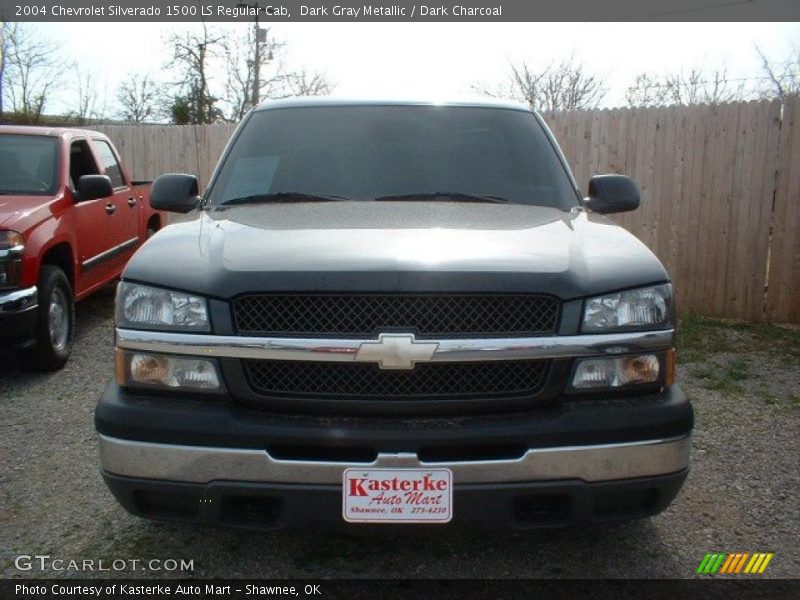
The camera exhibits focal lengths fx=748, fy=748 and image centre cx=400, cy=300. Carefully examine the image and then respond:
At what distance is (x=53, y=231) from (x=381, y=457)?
14.1 ft

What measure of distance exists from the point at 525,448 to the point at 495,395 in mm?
193

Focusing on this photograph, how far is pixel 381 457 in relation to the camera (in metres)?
2.30

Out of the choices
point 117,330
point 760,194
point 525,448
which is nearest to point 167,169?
point 760,194

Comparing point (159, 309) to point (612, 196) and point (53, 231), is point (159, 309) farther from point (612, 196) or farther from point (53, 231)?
point (53, 231)

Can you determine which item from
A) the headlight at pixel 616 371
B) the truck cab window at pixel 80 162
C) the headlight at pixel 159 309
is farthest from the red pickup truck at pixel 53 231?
the headlight at pixel 616 371

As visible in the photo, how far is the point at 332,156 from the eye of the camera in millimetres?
3736

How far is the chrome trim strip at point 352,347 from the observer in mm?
2352

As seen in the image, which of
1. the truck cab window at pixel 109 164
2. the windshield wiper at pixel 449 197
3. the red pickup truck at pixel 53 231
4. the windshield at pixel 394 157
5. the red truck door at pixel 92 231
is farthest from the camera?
the truck cab window at pixel 109 164

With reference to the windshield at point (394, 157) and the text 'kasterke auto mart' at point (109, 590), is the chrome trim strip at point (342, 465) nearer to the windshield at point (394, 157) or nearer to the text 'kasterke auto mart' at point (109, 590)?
the text 'kasterke auto mart' at point (109, 590)

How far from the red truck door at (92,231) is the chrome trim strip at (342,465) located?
4.25m

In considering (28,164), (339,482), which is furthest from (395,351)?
(28,164)

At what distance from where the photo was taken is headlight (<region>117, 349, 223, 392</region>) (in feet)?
7.97

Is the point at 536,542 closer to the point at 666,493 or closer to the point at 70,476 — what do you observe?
the point at 666,493

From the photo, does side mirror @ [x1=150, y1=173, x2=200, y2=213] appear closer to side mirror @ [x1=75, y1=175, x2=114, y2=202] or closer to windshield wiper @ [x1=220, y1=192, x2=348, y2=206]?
windshield wiper @ [x1=220, y1=192, x2=348, y2=206]
